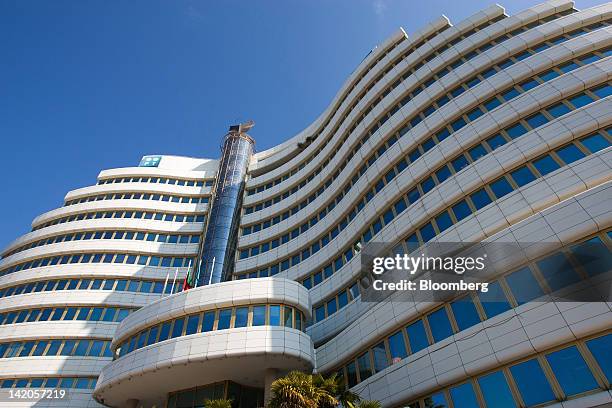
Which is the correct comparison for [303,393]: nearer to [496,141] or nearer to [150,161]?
[496,141]

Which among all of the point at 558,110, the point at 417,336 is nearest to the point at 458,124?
the point at 558,110

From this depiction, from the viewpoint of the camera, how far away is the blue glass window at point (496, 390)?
47.0ft

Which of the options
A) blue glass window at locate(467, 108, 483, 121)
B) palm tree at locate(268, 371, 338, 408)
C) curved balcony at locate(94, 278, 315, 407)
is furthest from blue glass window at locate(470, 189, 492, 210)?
palm tree at locate(268, 371, 338, 408)

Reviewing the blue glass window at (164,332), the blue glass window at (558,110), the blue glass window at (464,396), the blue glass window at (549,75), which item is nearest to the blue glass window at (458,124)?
the blue glass window at (558,110)

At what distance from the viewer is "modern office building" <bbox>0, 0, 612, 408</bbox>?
50.9ft

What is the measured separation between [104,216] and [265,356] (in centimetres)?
3596

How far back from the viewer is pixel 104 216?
46750mm

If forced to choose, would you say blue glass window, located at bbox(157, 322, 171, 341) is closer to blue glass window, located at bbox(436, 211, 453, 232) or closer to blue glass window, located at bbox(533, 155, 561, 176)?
blue glass window, located at bbox(436, 211, 453, 232)

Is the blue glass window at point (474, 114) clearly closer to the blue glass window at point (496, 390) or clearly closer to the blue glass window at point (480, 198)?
the blue glass window at point (480, 198)

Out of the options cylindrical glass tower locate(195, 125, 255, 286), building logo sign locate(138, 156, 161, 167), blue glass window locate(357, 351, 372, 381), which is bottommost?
blue glass window locate(357, 351, 372, 381)

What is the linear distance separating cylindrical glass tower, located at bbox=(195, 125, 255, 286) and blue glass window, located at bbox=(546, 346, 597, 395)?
2872cm

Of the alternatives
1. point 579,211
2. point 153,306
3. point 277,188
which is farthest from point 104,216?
point 579,211

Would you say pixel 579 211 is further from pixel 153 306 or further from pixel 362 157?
pixel 153 306

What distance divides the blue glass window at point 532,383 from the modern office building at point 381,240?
7cm
